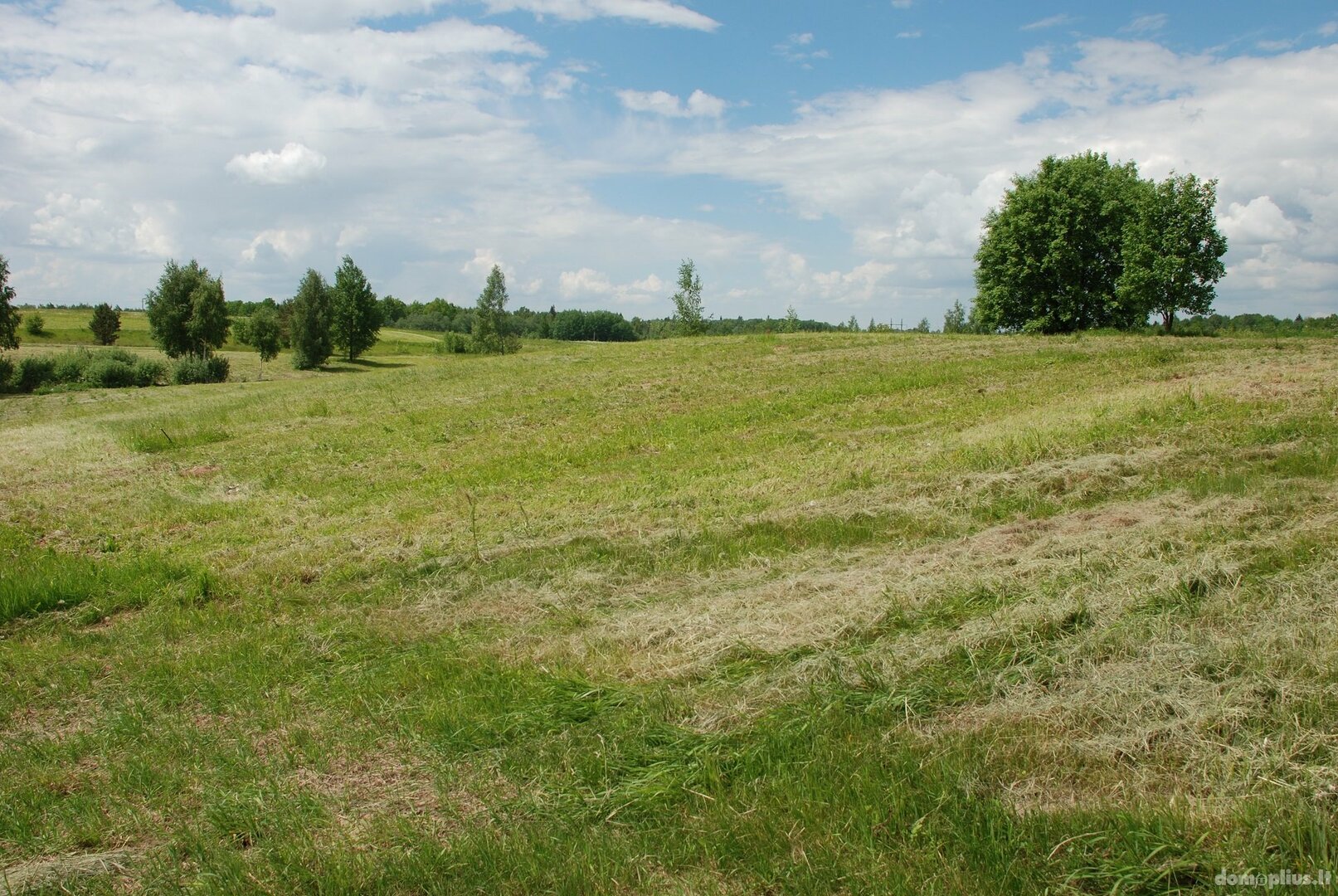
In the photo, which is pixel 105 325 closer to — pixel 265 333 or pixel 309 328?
pixel 265 333

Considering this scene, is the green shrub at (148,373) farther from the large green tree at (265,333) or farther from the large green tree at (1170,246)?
the large green tree at (1170,246)

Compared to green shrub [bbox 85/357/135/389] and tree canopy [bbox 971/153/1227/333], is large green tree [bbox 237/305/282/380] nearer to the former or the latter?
green shrub [bbox 85/357/135/389]

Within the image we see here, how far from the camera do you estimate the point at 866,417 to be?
17641 millimetres

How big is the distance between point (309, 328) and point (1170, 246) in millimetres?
65152

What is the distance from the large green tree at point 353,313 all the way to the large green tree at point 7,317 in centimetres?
2485

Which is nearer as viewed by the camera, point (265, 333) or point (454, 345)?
point (265, 333)

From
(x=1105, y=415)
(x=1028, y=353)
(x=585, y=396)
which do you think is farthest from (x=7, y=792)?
(x=1028, y=353)

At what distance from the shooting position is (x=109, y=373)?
162 ft

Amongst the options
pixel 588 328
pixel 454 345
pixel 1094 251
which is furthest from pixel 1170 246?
pixel 588 328

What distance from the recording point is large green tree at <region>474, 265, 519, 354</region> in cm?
9500

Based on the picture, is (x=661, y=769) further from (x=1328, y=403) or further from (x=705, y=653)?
(x=1328, y=403)

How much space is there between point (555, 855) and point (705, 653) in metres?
2.38

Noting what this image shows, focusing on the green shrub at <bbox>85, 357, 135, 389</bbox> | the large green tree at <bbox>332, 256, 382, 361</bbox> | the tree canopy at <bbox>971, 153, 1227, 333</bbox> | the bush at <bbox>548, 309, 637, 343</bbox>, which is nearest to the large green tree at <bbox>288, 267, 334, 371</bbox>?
the large green tree at <bbox>332, 256, 382, 361</bbox>

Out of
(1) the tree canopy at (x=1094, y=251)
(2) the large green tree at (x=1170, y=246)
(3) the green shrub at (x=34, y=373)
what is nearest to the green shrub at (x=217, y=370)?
(3) the green shrub at (x=34, y=373)
